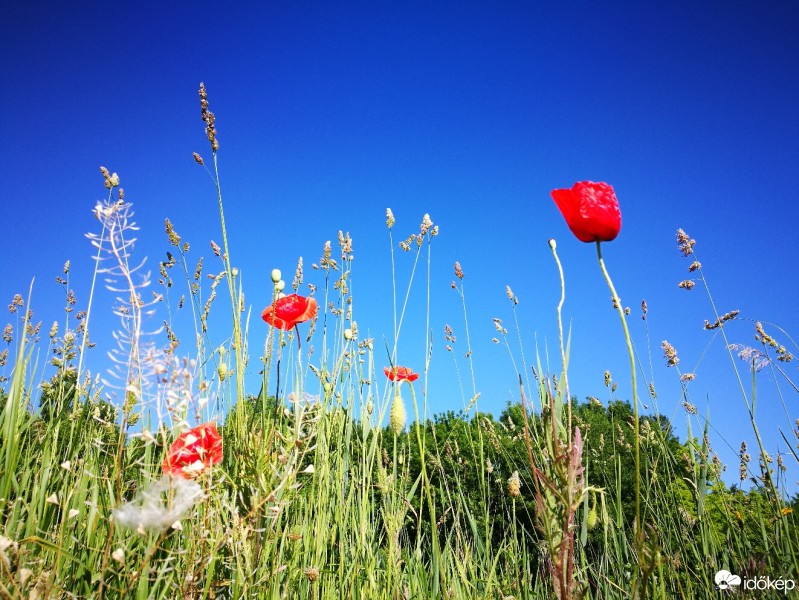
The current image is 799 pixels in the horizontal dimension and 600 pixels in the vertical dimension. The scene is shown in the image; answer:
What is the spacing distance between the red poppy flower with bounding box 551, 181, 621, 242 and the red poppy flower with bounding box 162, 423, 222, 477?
853 millimetres

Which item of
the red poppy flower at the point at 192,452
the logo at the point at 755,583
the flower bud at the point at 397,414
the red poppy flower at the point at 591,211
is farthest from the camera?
the logo at the point at 755,583

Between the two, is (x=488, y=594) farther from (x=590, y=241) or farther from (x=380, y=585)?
(x=590, y=241)

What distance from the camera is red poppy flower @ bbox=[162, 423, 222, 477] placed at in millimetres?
872

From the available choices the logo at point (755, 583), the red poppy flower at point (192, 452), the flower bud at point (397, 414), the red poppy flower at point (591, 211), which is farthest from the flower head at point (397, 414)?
the logo at point (755, 583)

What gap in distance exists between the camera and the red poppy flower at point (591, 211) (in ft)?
3.55

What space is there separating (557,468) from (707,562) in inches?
61.8

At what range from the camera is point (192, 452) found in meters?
0.97

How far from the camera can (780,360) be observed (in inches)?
96.1

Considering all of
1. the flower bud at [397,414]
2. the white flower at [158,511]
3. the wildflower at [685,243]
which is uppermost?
the wildflower at [685,243]

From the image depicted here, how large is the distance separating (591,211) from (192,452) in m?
0.94

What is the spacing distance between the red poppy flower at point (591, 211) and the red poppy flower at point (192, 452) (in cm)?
85

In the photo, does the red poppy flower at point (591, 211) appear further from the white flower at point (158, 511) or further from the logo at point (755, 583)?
the logo at point (755, 583)

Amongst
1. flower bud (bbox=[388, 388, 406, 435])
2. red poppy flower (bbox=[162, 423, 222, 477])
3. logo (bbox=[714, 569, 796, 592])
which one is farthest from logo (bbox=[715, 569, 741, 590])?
red poppy flower (bbox=[162, 423, 222, 477])

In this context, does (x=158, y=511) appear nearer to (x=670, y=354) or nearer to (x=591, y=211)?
(x=591, y=211)
